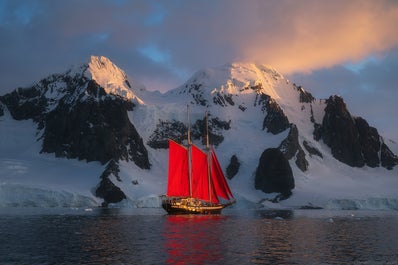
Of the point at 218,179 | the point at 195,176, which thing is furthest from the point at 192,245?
the point at 195,176

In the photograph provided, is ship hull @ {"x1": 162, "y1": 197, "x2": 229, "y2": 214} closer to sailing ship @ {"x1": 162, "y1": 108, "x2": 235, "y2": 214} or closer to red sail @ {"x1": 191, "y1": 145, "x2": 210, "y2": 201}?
sailing ship @ {"x1": 162, "y1": 108, "x2": 235, "y2": 214}

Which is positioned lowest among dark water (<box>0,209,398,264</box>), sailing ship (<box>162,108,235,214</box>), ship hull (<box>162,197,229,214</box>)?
dark water (<box>0,209,398,264</box>)

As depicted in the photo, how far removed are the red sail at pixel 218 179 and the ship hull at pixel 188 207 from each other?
461cm

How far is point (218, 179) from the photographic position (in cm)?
14362

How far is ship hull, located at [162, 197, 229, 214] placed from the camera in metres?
143

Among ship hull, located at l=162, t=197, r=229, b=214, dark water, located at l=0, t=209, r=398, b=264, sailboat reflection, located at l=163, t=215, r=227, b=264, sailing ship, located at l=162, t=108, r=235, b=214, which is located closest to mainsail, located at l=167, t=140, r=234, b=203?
sailing ship, located at l=162, t=108, r=235, b=214

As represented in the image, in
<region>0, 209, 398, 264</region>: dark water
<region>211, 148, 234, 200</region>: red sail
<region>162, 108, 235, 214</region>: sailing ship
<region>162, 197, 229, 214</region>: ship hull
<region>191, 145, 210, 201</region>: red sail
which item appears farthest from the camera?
<region>191, 145, 210, 201</region>: red sail

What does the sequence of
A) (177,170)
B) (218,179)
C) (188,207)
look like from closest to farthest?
(177,170) < (218,179) < (188,207)

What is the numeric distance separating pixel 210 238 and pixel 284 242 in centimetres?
1013

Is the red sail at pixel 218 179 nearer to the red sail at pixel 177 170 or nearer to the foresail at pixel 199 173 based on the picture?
the foresail at pixel 199 173

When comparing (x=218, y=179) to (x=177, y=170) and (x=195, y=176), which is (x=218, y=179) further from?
(x=177, y=170)

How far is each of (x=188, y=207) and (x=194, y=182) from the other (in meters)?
6.69

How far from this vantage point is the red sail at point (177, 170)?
13812cm

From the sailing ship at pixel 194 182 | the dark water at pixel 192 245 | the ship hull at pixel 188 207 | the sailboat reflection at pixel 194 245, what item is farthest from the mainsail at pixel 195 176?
the sailboat reflection at pixel 194 245
